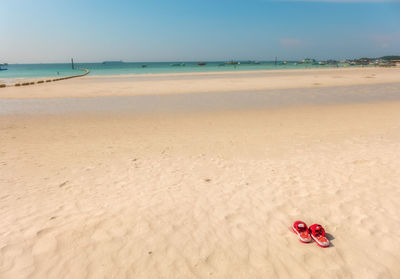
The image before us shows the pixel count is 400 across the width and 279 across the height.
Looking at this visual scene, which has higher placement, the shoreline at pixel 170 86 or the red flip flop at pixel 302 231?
the shoreline at pixel 170 86

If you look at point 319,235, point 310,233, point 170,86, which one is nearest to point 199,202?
point 310,233

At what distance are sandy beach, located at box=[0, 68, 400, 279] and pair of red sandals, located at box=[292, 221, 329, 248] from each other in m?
0.09

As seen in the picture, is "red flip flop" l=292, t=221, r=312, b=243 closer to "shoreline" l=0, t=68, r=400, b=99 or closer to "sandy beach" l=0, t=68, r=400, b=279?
"sandy beach" l=0, t=68, r=400, b=279

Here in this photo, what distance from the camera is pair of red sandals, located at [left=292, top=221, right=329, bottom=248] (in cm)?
362

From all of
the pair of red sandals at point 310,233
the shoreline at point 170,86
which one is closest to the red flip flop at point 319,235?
the pair of red sandals at point 310,233

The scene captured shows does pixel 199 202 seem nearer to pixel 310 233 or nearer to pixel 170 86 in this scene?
pixel 310 233

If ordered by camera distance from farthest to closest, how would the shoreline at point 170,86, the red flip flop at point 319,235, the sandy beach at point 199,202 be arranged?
the shoreline at point 170,86 → the red flip flop at point 319,235 → the sandy beach at point 199,202

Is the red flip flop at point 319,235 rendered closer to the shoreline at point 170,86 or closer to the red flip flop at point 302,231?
the red flip flop at point 302,231

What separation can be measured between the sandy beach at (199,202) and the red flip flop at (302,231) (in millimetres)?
99

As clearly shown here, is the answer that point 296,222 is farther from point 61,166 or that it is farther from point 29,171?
point 29,171

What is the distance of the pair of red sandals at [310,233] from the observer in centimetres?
362

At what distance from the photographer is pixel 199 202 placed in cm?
475

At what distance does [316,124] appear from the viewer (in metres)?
10.8

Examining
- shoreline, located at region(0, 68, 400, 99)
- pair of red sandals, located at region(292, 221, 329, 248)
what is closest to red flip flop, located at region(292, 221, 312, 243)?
pair of red sandals, located at region(292, 221, 329, 248)
